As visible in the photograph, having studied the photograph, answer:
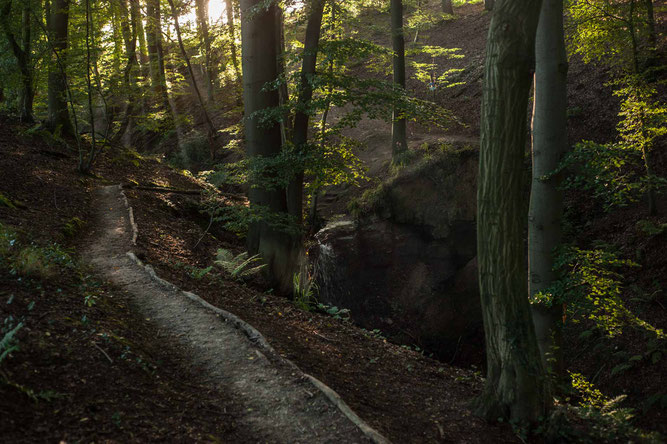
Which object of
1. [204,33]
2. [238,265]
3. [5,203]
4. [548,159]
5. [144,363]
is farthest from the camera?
[204,33]

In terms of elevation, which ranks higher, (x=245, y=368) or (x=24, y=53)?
(x=24, y=53)

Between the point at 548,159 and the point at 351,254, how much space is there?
6954mm

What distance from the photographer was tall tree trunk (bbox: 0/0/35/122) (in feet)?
42.1

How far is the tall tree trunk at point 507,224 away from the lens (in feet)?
13.1

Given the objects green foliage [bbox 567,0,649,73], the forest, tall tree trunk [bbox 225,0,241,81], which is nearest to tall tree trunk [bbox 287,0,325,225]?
the forest

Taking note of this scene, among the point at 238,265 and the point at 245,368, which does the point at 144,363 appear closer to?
the point at 245,368

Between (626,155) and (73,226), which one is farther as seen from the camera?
(73,226)

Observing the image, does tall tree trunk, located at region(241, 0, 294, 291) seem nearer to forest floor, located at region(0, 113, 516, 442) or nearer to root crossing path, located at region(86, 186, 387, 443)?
forest floor, located at region(0, 113, 516, 442)

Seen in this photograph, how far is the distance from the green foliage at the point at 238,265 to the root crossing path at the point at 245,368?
1.63 meters

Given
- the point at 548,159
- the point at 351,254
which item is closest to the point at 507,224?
the point at 548,159

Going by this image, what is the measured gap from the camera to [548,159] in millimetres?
5922

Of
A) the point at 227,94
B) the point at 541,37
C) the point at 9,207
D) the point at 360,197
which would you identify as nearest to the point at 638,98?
the point at 541,37

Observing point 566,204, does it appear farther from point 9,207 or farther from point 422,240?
A: point 9,207

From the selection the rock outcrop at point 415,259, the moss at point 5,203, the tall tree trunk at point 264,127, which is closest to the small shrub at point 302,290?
the tall tree trunk at point 264,127
